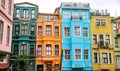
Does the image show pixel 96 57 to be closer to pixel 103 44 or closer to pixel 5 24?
pixel 103 44

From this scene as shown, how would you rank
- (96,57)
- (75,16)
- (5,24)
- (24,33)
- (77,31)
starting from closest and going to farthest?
1. (5,24)
2. (24,33)
3. (77,31)
4. (96,57)
5. (75,16)

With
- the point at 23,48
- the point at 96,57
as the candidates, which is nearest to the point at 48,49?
the point at 23,48

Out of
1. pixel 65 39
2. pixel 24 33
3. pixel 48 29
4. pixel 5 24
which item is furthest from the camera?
pixel 65 39

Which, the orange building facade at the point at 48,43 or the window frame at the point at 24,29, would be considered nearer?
the orange building facade at the point at 48,43

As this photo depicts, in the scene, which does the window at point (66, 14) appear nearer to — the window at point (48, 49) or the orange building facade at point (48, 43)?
the orange building facade at point (48, 43)

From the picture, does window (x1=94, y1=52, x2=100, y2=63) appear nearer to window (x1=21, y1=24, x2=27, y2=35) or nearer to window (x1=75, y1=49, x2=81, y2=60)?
window (x1=75, y1=49, x2=81, y2=60)

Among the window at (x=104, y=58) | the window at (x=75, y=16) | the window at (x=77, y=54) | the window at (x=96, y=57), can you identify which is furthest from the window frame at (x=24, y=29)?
the window at (x=104, y=58)

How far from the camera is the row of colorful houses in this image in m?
32.6

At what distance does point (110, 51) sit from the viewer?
1398 inches

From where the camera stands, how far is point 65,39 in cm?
3441

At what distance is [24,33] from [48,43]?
13.6 feet

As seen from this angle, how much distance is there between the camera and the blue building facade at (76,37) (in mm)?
33562

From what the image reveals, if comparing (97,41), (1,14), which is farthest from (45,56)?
(1,14)

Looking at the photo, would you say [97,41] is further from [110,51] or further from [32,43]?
[32,43]
